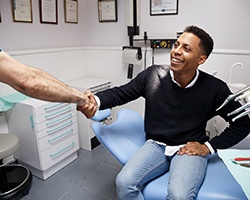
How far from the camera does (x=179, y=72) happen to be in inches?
57.2

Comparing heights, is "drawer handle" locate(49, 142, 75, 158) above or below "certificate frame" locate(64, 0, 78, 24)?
below

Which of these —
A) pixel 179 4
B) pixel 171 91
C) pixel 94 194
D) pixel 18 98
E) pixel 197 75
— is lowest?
pixel 94 194

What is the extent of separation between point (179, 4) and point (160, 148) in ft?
4.82

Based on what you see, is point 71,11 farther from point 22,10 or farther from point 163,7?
point 163,7

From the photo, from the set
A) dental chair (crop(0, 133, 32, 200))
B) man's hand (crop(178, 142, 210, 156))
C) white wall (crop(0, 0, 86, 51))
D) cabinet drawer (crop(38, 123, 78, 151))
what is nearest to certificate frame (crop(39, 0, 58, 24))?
Result: white wall (crop(0, 0, 86, 51))

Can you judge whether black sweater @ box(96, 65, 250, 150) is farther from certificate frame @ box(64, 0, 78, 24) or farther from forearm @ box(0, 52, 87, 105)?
certificate frame @ box(64, 0, 78, 24)

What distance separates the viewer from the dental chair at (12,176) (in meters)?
1.68

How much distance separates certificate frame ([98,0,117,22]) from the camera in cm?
254

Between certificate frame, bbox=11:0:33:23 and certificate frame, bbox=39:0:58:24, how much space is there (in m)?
0.13

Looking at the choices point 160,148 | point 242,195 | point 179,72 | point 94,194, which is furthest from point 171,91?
point 94,194

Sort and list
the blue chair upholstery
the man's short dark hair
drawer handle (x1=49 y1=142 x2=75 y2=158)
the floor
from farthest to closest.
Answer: drawer handle (x1=49 y1=142 x2=75 y2=158) → the floor → the man's short dark hair → the blue chair upholstery

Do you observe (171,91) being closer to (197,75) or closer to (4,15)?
(197,75)

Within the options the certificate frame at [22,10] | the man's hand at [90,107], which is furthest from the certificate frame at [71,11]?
the man's hand at [90,107]

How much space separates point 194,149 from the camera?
4.42ft
